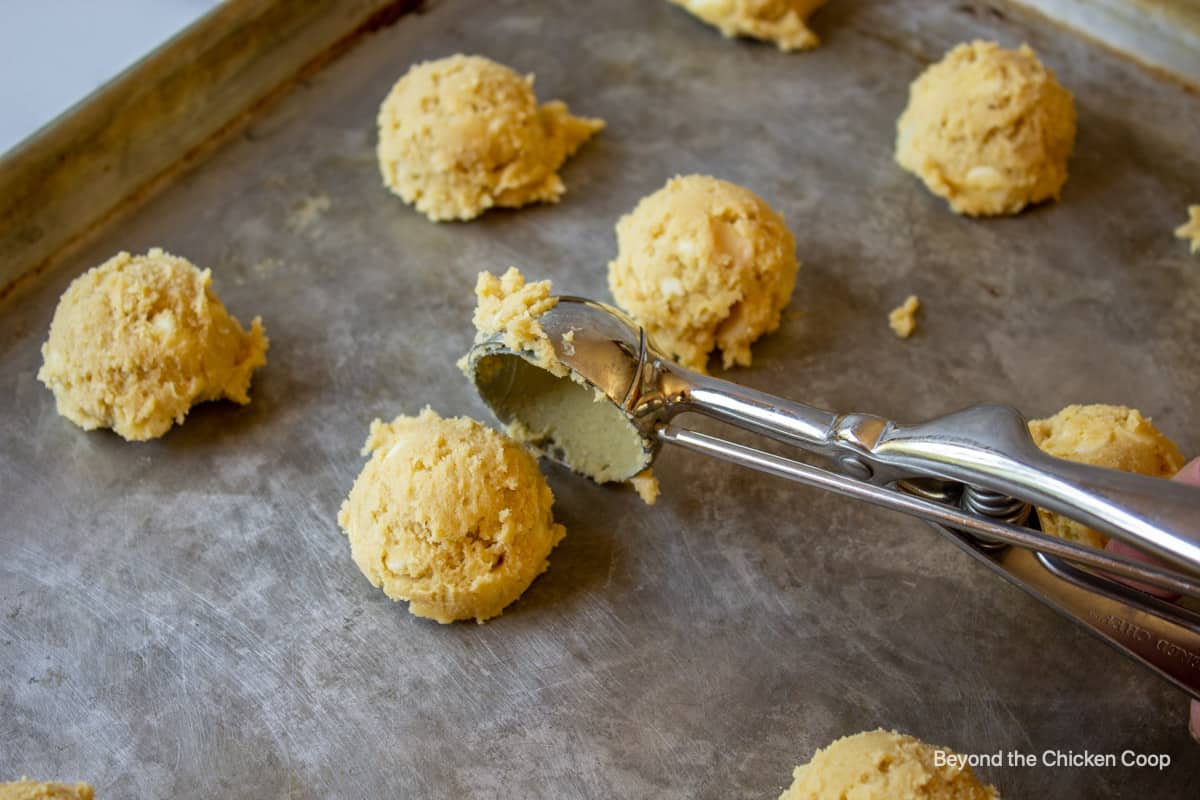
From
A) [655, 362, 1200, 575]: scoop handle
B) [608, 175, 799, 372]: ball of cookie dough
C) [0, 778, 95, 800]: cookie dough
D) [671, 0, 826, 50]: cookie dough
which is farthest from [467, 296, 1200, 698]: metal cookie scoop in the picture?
[671, 0, 826, 50]: cookie dough

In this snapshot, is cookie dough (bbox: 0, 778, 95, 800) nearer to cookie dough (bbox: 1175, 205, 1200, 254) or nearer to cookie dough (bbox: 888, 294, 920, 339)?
cookie dough (bbox: 888, 294, 920, 339)

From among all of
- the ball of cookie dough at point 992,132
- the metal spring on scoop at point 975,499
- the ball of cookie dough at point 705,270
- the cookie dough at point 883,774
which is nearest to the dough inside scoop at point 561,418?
the ball of cookie dough at point 705,270

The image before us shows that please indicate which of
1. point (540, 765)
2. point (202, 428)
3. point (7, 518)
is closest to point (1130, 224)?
point (540, 765)

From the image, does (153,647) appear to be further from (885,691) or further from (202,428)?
(885,691)

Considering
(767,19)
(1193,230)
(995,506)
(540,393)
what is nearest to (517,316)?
(540,393)

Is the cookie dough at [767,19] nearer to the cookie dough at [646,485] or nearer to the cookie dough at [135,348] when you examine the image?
the cookie dough at [646,485]

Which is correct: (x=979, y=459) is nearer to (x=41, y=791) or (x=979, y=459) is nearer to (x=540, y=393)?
(x=540, y=393)
